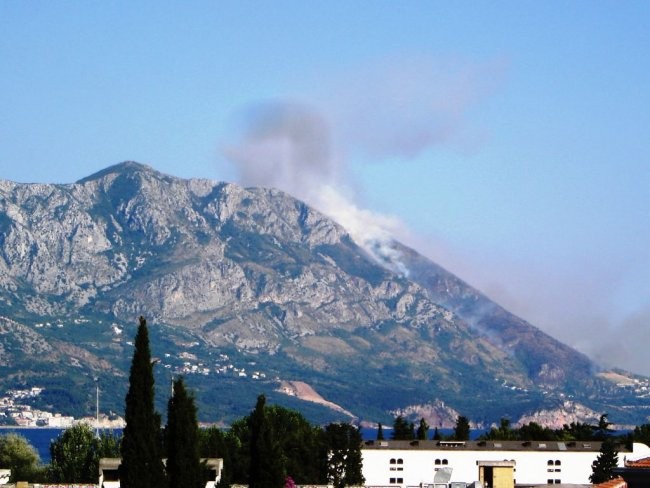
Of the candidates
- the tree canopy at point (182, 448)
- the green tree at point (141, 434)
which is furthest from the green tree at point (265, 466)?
the green tree at point (141, 434)

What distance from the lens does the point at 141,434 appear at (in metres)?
108

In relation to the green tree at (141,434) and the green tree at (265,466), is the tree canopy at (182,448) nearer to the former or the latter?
the green tree at (141,434)

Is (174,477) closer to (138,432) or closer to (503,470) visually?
(138,432)

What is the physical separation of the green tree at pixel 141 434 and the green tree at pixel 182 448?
37.2 inches

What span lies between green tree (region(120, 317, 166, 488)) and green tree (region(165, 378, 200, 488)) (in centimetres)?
94

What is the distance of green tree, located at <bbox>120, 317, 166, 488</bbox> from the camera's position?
106875 millimetres

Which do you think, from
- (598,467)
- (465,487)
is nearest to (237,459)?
(598,467)

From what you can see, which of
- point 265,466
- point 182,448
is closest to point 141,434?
point 182,448

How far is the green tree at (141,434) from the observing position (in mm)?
106875

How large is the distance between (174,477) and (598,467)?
324ft

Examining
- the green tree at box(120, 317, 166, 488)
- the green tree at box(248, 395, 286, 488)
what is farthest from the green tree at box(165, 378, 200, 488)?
the green tree at box(248, 395, 286, 488)

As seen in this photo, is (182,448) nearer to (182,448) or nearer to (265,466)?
(182,448)

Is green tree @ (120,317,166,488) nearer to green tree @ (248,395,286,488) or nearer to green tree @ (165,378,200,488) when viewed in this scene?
green tree @ (165,378,200,488)

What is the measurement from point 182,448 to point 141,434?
10.4 feet
